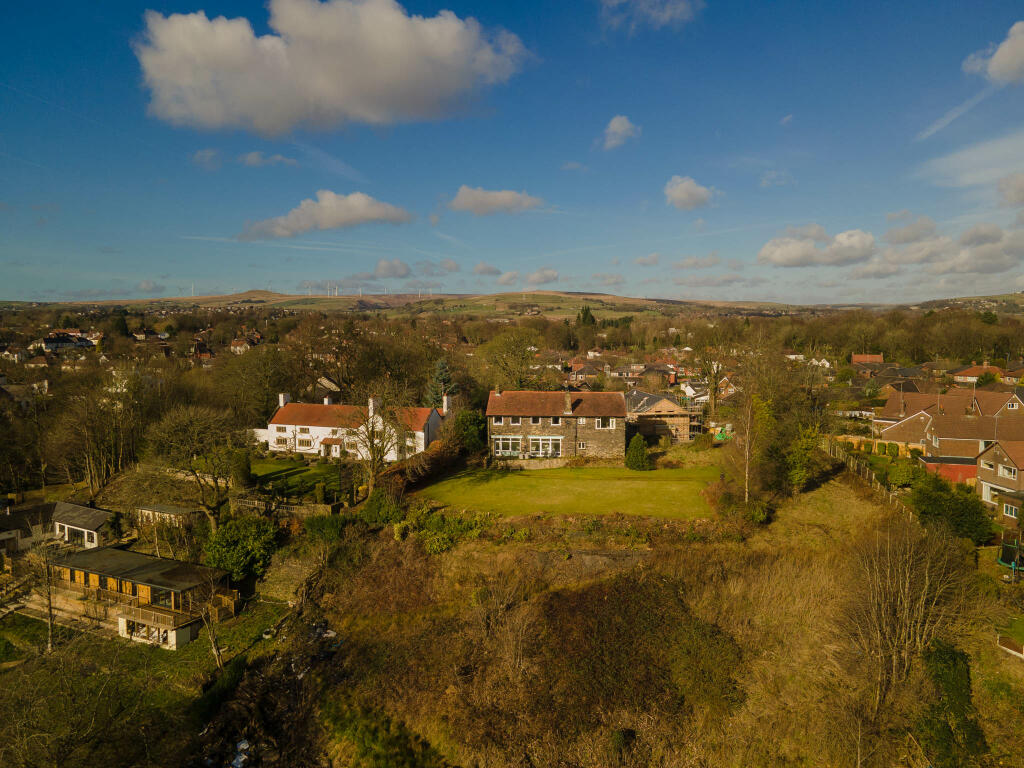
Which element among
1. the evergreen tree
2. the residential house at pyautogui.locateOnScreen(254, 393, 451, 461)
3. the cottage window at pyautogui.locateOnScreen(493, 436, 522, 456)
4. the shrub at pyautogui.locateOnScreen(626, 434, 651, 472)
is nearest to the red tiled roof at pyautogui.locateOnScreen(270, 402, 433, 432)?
the residential house at pyautogui.locateOnScreen(254, 393, 451, 461)

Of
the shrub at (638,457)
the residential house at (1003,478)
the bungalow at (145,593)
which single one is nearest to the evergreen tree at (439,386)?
the shrub at (638,457)

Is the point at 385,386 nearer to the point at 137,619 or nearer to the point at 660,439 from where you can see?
the point at 137,619

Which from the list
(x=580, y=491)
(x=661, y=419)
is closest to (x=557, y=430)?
(x=580, y=491)

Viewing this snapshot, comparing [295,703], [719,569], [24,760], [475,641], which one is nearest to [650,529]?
[719,569]

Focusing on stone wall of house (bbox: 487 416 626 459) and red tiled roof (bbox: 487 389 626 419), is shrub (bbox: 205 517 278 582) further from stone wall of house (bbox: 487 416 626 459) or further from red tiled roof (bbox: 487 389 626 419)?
red tiled roof (bbox: 487 389 626 419)

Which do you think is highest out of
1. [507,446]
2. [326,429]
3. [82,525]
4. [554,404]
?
[554,404]

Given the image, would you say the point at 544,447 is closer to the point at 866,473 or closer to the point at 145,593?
the point at 866,473

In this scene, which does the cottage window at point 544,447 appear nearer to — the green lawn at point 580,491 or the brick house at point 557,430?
the brick house at point 557,430
